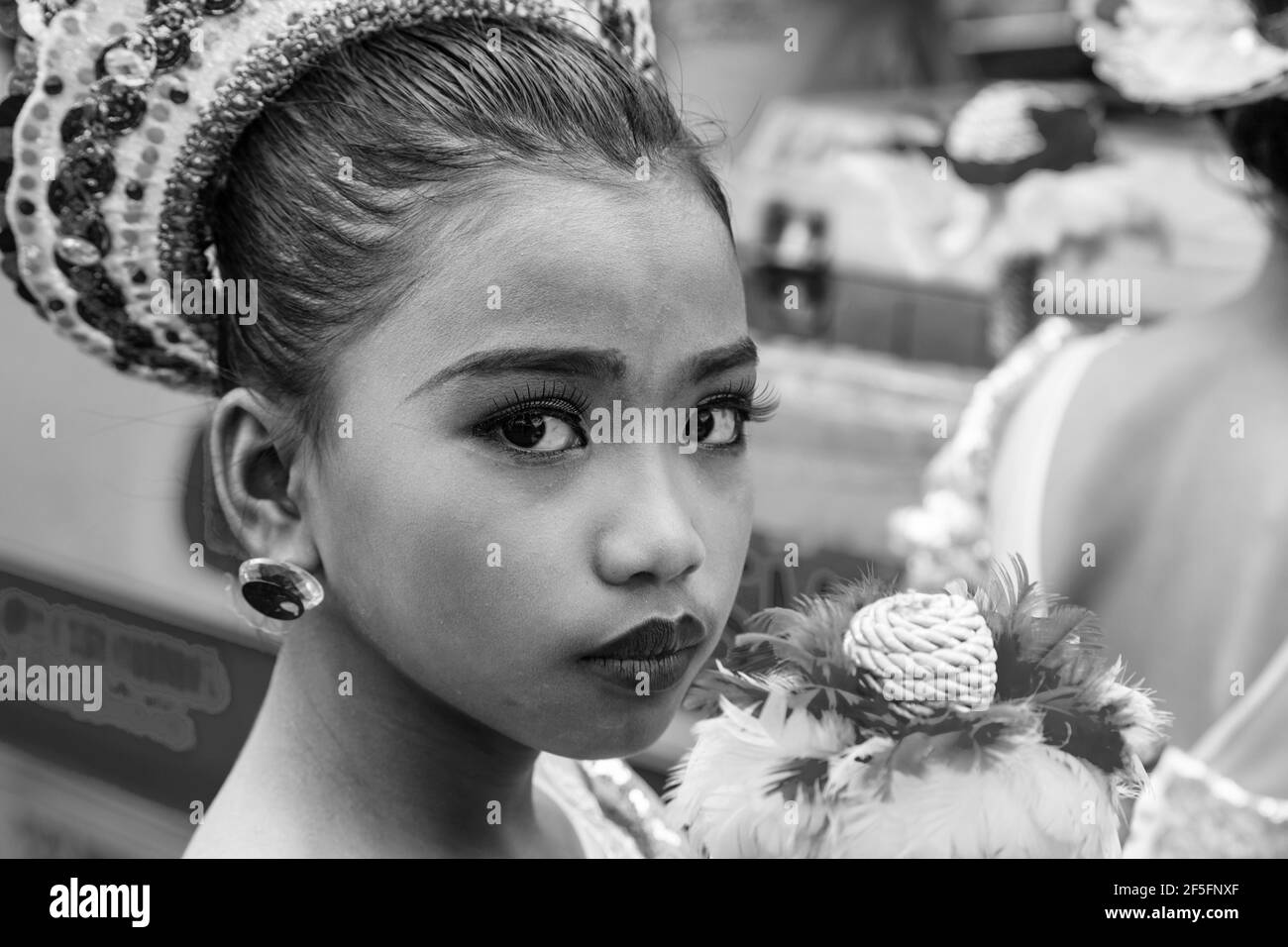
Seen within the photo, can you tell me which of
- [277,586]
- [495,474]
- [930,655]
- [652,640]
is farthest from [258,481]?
[930,655]

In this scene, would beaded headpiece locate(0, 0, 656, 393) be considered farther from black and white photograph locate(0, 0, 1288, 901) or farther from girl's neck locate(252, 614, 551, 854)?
girl's neck locate(252, 614, 551, 854)

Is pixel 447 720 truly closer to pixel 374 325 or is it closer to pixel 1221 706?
pixel 374 325

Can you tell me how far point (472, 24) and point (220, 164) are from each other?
199mm

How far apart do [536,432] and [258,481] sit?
0.68ft

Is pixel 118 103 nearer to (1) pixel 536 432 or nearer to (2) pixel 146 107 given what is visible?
Answer: (2) pixel 146 107

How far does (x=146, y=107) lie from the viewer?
1.00 meters

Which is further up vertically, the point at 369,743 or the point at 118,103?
the point at 118,103

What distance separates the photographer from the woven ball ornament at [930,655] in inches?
36.0

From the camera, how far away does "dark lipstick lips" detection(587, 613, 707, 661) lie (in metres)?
0.89

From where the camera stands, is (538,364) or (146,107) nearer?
(538,364)

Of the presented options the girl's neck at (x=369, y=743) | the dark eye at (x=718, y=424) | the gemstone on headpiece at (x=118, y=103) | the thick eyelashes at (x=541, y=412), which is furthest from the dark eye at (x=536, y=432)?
the gemstone on headpiece at (x=118, y=103)

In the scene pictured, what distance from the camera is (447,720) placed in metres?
1.03

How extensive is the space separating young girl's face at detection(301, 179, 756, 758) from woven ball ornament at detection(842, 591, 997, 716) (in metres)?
0.11
